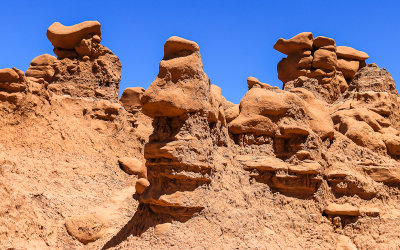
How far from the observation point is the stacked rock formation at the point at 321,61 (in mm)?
15930

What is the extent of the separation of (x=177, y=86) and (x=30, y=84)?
599 cm

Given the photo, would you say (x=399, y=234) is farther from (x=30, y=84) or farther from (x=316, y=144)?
(x=30, y=84)

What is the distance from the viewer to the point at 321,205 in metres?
8.23

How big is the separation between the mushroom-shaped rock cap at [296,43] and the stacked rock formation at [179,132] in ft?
31.1

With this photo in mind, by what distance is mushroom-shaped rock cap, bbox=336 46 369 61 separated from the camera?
1697 cm

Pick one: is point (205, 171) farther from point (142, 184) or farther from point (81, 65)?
point (81, 65)

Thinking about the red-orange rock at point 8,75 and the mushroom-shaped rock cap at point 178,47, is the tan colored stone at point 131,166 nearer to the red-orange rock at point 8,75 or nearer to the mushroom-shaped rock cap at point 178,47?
the red-orange rock at point 8,75

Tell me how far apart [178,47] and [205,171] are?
2.19 m

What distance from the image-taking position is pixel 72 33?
→ 15.0 metres

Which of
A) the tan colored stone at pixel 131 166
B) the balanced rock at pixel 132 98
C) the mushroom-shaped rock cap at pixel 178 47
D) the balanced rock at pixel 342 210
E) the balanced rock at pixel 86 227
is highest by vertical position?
the balanced rock at pixel 132 98

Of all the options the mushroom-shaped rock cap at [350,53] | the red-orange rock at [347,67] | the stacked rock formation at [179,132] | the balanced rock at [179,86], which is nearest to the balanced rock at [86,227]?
the stacked rock formation at [179,132]

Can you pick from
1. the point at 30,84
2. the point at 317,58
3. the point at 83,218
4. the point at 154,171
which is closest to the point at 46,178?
the point at 83,218

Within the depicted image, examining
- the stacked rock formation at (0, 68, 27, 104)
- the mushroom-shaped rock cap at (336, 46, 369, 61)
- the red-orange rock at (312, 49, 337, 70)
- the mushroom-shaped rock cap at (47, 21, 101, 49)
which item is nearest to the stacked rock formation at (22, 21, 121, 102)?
the mushroom-shaped rock cap at (47, 21, 101, 49)

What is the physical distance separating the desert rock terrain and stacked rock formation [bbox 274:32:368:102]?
2658mm
